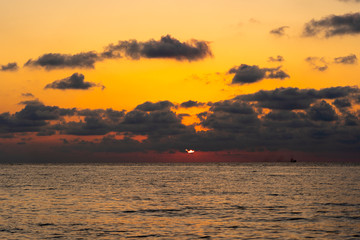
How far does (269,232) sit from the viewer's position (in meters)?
40.1

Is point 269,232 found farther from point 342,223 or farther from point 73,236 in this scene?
point 73,236

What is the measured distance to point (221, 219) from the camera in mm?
47656

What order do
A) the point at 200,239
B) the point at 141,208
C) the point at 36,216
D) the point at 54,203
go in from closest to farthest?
1. the point at 200,239
2. the point at 36,216
3. the point at 141,208
4. the point at 54,203

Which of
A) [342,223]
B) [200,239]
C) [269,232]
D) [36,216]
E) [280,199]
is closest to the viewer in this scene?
[200,239]

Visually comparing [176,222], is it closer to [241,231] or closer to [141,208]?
[241,231]

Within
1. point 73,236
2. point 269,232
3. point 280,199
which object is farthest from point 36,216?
point 280,199

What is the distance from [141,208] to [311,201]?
27.0 m

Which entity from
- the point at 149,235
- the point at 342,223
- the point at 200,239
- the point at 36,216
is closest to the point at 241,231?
the point at 200,239

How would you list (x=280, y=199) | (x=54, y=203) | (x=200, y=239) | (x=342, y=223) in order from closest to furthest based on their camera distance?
(x=200, y=239) < (x=342, y=223) < (x=54, y=203) < (x=280, y=199)

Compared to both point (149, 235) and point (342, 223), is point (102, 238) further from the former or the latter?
point (342, 223)

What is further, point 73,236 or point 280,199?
point 280,199

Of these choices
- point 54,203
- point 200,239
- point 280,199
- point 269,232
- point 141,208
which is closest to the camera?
point 200,239

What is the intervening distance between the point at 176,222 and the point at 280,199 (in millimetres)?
29505

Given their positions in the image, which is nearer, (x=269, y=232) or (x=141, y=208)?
(x=269, y=232)
